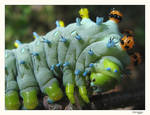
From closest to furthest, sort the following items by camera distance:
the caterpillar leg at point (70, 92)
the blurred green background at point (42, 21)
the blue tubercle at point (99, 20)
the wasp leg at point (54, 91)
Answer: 1. the blue tubercle at point (99, 20)
2. the caterpillar leg at point (70, 92)
3. the wasp leg at point (54, 91)
4. the blurred green background at point (42, 21)

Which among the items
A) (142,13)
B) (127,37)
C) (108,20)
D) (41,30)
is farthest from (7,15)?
(142,13)

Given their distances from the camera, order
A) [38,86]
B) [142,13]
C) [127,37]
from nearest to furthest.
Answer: [127,37], [38,86], [142,13]

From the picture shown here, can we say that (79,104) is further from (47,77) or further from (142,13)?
(142,13)

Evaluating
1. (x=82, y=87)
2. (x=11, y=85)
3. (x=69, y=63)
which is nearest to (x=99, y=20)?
(x=69, y=63)

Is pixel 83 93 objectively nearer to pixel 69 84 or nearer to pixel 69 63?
pixel 69 84

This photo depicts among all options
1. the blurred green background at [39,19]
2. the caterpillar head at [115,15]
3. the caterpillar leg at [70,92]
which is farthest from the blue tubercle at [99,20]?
the blurred green background at [39,19]

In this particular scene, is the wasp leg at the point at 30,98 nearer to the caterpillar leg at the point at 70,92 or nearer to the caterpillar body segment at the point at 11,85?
the caterpillar body segment at the point at 11,85

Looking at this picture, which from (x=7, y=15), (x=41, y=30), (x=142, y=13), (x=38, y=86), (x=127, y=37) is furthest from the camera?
(x=142, y=13)
